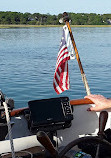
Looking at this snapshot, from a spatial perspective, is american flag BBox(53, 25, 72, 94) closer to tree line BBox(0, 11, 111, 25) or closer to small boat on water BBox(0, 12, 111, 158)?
small boat on water BBox(0, 12, 111, 158)

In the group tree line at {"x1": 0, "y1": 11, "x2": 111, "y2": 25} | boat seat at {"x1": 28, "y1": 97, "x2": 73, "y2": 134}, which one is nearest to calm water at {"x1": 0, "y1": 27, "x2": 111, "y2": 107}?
boat seat at {"x1": 28, "y1": 97, "x2": 73, "y2": 134}

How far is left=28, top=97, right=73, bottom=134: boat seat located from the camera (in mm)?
2727

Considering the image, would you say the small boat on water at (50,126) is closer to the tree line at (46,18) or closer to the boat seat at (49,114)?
the boat seat at (49,114)

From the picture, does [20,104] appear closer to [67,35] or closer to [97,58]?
[67,35]

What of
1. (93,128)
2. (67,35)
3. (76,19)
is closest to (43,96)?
(67,35)

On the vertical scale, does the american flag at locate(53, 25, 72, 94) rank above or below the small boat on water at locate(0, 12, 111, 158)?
above

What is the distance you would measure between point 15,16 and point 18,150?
7814 cm

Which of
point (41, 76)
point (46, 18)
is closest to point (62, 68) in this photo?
point (41, 76)

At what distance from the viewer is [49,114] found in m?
2.75

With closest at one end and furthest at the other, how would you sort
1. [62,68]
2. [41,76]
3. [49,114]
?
[49,114], [62,68], [41,76]

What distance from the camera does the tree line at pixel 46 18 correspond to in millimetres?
76062

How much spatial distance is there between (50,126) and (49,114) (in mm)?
103

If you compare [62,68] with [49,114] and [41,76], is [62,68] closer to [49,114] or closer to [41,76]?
[49,114]

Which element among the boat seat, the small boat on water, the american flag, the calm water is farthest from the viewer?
the calm water
